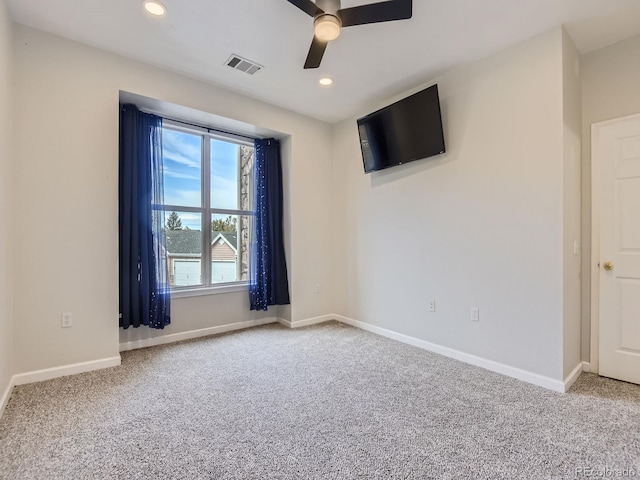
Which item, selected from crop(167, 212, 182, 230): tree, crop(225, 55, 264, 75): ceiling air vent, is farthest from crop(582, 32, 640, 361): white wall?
crop(167, 212, 182, 230): tree

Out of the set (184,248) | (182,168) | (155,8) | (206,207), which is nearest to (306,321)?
(184,248)

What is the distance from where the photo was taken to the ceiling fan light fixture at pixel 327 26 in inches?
76.2

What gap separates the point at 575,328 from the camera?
262cm

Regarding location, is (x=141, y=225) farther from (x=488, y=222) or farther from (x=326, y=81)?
(x=488, y=222)

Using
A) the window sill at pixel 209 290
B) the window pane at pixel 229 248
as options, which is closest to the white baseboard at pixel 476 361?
the window sill at pixel 209 290

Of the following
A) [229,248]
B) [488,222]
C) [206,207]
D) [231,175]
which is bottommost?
[229,248]

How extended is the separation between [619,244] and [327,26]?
2815mm

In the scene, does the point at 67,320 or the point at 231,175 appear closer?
the point at 67,320

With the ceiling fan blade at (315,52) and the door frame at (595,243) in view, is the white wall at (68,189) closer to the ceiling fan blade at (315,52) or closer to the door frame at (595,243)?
the ceiling fan blade at (315,52)

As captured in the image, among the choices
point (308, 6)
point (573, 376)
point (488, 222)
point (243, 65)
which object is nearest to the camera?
point (308, 6)

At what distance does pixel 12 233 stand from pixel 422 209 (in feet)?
11.7

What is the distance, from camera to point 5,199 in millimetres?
2189

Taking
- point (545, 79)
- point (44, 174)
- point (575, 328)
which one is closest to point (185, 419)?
point (44, 174)

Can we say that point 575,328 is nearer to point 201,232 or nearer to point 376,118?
point 376,118
